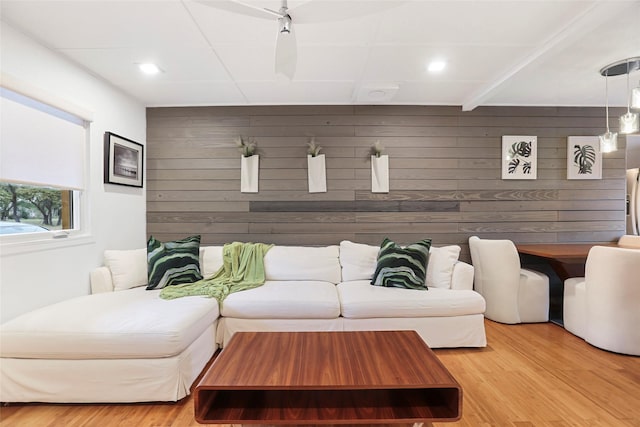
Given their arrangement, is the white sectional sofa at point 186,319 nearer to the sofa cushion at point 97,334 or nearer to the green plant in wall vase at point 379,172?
the sofa cushion at point 97,334

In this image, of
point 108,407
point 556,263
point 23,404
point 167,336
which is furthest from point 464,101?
point 23,404

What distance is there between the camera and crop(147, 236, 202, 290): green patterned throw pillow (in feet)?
9.11

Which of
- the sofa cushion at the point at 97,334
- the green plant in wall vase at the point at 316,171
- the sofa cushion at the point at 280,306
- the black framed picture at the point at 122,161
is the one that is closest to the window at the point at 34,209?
the black framed picture at the point at 122,161

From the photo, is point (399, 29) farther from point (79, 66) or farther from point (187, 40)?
point (79, 66)

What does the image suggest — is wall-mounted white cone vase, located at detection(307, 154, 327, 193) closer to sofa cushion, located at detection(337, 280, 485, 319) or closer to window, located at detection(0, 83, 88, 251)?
sofa cushion, located at detection(337, 280, 485, 319)

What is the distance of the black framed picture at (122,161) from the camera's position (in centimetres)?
295

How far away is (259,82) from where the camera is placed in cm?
299

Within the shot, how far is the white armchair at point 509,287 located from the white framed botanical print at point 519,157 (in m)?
1.00

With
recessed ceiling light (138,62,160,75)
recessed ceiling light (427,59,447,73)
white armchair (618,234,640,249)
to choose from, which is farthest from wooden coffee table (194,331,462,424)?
white armchair (618,234,640,249)

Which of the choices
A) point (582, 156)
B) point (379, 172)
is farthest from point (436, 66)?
point (582, 156)

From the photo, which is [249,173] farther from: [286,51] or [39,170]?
[286,51]

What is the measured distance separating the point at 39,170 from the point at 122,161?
900 millimetres

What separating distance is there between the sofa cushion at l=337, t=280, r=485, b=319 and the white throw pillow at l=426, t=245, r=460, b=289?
208 mm

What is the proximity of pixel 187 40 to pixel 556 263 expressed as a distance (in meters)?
4.02
